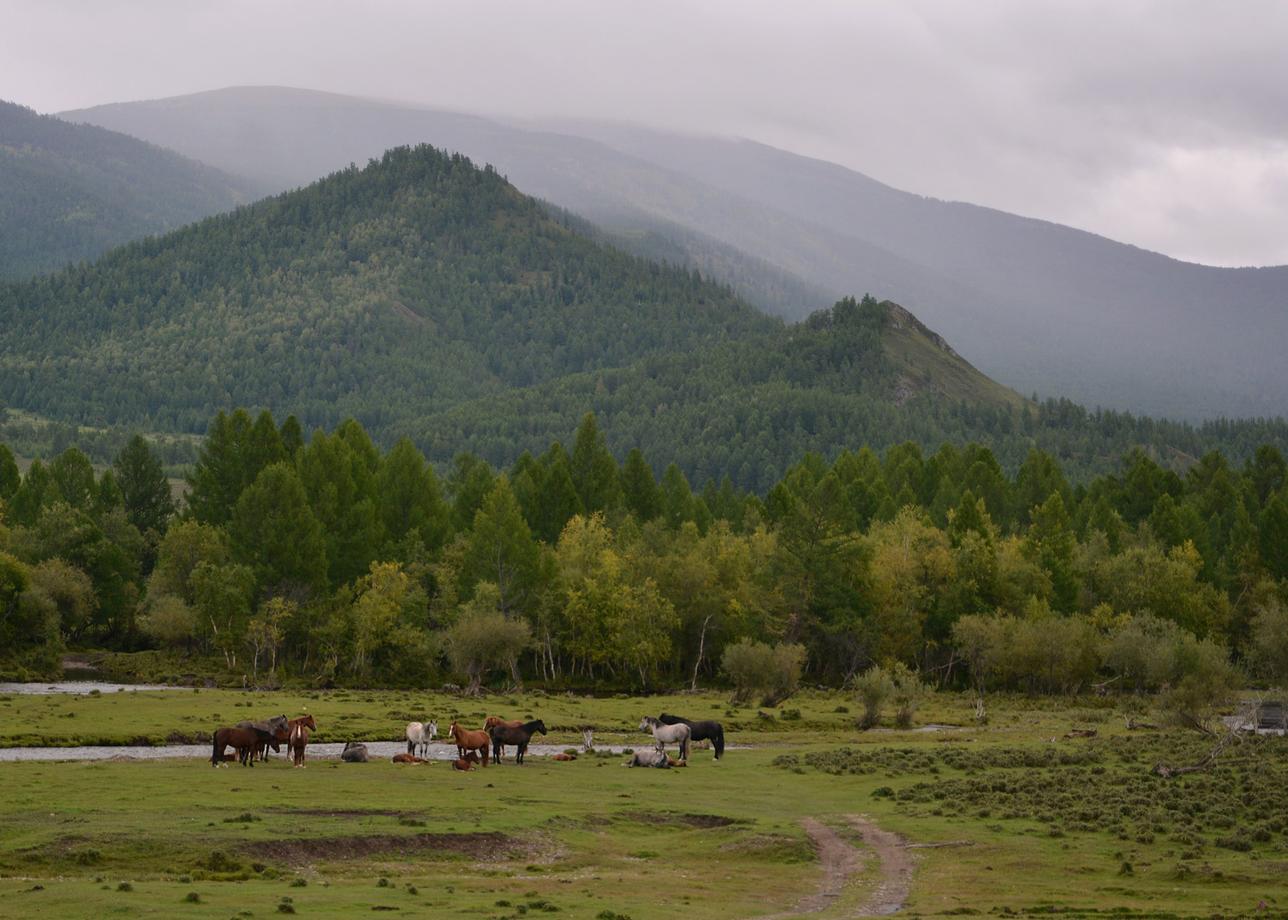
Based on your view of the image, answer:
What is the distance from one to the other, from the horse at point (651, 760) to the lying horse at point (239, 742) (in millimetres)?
16774

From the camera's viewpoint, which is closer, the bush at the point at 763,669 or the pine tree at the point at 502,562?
the bush at the point at 763,669

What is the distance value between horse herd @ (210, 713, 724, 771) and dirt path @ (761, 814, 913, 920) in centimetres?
1650

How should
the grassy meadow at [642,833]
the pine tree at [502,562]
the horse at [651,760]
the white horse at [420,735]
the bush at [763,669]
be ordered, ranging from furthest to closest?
1. the pine tree at [502,562]
2. the bush at [763,669]
3. the horse at [651,760]
4. the white horse at [420,735]
5. the grassy meadow at [642,833]

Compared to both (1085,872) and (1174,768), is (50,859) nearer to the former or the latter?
(1085,872)

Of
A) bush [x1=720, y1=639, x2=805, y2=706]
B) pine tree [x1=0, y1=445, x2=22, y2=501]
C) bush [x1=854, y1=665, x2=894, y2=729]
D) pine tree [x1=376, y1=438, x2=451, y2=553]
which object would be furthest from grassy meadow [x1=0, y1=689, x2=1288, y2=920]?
pine tree [x1=0, y1=445, x2=22, y2=501]

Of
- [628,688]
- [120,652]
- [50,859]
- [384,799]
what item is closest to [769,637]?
[628,688]

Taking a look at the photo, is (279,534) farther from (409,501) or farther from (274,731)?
(274,731)

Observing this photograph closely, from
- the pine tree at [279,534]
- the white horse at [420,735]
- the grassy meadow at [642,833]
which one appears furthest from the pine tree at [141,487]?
the white horse at [420,735]

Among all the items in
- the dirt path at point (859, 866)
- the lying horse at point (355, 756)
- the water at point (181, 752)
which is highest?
the dirt path at point (859, 866)

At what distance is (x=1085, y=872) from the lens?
46312mm

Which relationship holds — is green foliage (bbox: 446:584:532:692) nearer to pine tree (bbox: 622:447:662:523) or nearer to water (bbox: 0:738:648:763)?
water (bbox: 0:738:648:763)

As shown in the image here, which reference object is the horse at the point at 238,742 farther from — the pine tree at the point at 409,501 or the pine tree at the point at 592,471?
the pine tree at the point at 592,471

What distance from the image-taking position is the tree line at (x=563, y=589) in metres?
120

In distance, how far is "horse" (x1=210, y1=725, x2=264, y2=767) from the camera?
6216 centimetres
